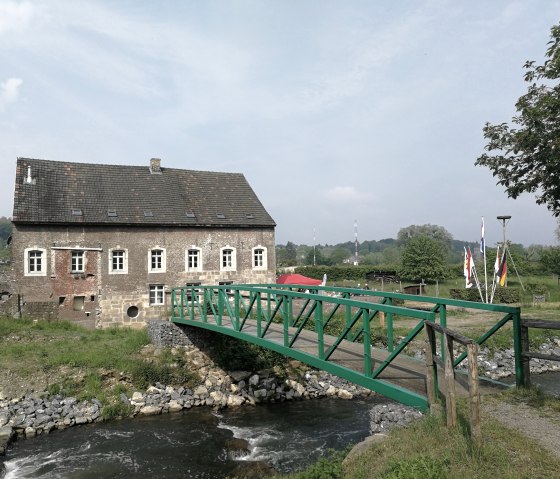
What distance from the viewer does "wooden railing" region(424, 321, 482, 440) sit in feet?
14.4

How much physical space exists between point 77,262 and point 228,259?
7.29 m

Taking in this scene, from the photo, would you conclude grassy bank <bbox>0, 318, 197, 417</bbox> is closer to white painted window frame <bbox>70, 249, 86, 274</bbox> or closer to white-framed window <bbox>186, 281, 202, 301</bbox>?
white-framed window <bbox>186, 281, 202, 301</bbox>

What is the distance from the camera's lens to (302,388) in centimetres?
1515

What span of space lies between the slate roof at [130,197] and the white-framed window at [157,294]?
3.15 metres

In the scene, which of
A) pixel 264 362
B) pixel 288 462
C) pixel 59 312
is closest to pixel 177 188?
pixel 59 312

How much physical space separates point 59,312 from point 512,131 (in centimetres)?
1997

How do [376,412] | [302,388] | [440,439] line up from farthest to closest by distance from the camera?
[302,388] → [376,412] → [440,439]

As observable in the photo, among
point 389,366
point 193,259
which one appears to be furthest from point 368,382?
point 193,259

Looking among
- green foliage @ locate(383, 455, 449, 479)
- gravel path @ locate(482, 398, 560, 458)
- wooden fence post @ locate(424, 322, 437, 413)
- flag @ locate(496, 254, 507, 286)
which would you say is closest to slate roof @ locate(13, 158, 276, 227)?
flag @ locate(496, 254, 507, 286)

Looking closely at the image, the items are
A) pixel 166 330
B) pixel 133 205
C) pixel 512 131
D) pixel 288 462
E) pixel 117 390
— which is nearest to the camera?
pixel 512 131

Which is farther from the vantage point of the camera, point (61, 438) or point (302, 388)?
point (302, 388)

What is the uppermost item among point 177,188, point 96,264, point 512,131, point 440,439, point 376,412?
point 177,188

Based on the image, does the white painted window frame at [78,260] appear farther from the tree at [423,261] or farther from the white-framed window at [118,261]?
the tree at [423,261]

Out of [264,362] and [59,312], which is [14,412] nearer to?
[264,362]
